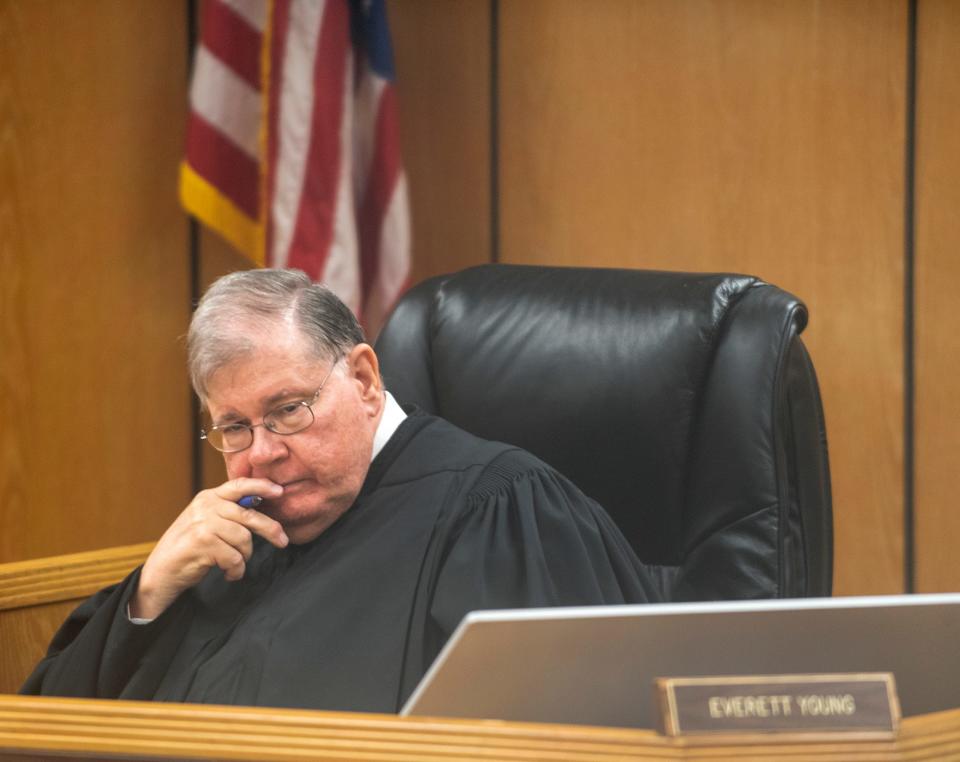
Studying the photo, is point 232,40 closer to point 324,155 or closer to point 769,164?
point 324,155

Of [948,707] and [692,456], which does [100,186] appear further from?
[948,707]

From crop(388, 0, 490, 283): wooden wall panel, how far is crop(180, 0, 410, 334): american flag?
0.59 ft

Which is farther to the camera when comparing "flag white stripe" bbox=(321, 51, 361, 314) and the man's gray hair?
"flag white stripe" bbox=(321, 51, 361, 314)

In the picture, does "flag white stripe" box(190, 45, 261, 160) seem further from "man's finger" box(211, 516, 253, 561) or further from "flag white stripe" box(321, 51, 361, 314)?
"man's finger" box(211, 516, 253, 561)

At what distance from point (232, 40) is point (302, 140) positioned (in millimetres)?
309

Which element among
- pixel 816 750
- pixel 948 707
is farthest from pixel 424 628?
pixel 816 750

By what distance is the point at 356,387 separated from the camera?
1725mm

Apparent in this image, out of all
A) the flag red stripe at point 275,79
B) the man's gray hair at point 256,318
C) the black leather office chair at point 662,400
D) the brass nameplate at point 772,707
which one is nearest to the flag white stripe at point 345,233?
the flag red stripe at point 275,79

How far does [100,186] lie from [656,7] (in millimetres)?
1408

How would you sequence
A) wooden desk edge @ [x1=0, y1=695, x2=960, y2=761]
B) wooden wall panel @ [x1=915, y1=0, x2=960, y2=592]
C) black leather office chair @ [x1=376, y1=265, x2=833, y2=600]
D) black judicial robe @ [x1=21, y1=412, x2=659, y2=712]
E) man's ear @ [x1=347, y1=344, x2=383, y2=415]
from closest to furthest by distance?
wooden desk edge @ [x1=0, y1=695, x2=960, y2=761] → black judicial robe @ [x1=21, y1=412, x2=659, y2=712] → man's ear @ [x1=347, y1=344, x2=383, y2=415] → black leather office chair @ [x1=376, y1=265, x2=833, y2=600] → wooden wall panel @ [x1=915, y1=0, x2=960, y2=592]

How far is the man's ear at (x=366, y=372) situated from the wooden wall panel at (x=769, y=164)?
161 centimetres

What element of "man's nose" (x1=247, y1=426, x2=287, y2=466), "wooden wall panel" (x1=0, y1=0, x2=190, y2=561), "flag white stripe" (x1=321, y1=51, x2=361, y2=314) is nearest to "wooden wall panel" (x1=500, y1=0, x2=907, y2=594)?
"flag white stripe" (x1=321, y1=51, x2=361, y2=314)

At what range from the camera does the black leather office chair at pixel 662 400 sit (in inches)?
72.4

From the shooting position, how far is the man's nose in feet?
5.45
